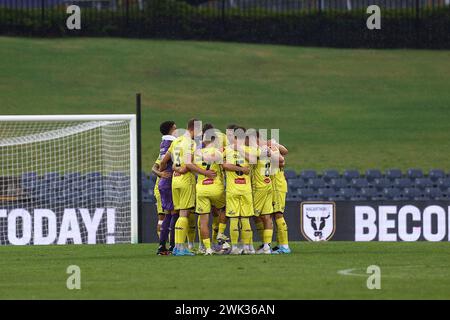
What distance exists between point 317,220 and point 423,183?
4954 mm

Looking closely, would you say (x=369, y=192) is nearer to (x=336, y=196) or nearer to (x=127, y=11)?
(x=336, y=196)

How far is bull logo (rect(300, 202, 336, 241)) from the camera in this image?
23.8 meters

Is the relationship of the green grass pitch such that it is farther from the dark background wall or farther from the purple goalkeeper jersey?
the dark background wall

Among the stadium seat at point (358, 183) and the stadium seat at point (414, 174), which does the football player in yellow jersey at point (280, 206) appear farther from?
the stadium seat at point (414, 174)

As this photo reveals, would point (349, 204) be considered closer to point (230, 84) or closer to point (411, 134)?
point (411, 134)

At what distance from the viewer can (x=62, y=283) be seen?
13828mm

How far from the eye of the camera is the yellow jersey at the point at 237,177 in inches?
683

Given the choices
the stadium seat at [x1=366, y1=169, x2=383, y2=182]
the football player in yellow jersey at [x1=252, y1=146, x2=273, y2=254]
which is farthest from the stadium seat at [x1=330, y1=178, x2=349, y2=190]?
the football player in yellow jersey at [x1=252, y1=146, x2=273, y2=254]

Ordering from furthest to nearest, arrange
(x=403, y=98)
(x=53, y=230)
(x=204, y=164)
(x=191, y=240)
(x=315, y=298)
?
(x=403, y=98), (x=53, y=230), (x=191, y=240), (x=204, y=164), (x=315, y=298)

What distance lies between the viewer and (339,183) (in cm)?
2766

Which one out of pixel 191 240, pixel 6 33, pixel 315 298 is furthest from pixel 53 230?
pixel 6 33

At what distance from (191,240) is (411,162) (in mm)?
16162

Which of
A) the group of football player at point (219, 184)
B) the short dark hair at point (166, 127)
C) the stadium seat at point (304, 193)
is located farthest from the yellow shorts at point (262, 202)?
the stadium seat at point (304, 193)

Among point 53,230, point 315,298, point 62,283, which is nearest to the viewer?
point 315,298
